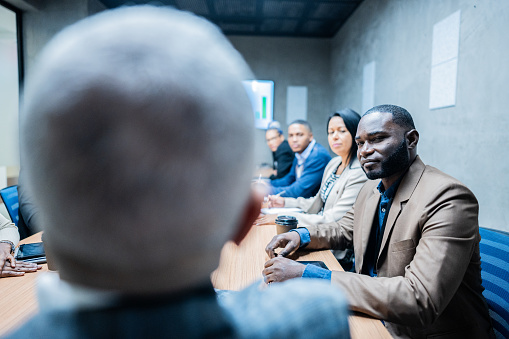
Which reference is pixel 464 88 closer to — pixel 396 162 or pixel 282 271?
pixel 396 162

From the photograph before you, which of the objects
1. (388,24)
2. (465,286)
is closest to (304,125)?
(388,24)

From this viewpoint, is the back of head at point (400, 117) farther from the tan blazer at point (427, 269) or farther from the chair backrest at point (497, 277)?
the chair backrest at point (497, 277)

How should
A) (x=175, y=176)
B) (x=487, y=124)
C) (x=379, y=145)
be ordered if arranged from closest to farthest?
(x=175, y=176) → (x=379, y=145) → (x=487, y=124)

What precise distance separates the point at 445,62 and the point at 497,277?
76.2 inches

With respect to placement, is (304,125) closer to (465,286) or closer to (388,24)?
(388,24)

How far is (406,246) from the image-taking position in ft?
3.90

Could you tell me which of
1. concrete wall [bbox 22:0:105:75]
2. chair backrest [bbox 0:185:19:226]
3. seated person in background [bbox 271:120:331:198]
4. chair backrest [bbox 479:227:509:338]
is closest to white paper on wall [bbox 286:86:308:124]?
seated person in background [bbox 271:120:331:198]

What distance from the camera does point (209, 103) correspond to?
0.86 feet

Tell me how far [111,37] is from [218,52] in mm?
92

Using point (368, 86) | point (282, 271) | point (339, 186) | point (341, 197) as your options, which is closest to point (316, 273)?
point (282, 271)

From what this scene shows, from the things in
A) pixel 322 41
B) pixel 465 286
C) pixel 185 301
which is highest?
pixel 322 41

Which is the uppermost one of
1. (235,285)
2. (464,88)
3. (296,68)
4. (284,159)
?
(296,68)

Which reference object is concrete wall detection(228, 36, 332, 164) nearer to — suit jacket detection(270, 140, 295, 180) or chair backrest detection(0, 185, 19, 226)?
suit jacket detection(270, 140, 295, 180)

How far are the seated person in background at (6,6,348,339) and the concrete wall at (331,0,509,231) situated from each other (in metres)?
2.23
